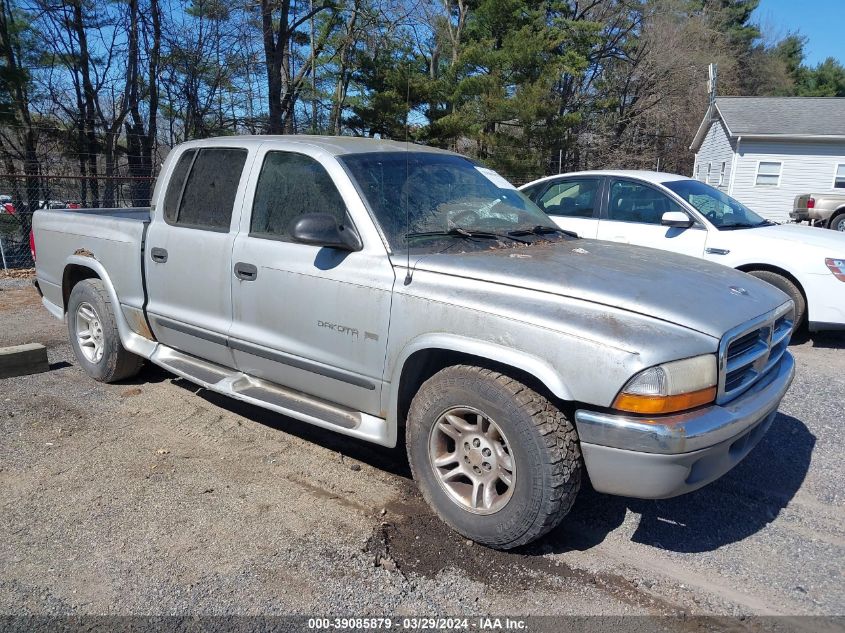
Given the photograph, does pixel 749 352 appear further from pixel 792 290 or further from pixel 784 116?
pixel 784 116

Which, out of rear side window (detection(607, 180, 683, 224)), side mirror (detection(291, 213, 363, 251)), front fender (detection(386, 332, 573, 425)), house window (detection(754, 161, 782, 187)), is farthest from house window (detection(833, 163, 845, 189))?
front fender (detection(386, 332, 573, 425))

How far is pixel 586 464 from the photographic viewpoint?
278 centimetres

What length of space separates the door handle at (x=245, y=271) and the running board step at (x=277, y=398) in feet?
2.16

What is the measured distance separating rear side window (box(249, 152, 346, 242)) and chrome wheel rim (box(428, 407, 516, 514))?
Answer: 1312mm

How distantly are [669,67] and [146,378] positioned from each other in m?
36.4

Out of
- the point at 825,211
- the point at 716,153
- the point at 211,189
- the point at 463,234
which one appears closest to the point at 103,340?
the point at 211,189

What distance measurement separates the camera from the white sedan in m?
6.33

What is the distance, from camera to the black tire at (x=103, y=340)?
5.02 metres

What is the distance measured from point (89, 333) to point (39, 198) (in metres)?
8.71

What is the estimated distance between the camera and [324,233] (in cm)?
336

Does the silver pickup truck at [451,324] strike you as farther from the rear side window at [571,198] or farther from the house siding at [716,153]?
the house siding at [716,153]

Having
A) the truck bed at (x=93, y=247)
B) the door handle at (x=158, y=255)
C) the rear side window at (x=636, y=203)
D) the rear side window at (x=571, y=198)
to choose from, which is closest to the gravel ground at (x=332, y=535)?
the truck bed at (x=93, y=247)

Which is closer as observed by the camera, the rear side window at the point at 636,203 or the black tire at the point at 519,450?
the black tire at the point at 519,450

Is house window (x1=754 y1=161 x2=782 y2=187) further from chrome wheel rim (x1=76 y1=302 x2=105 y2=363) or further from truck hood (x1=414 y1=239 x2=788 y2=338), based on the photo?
chrome wheel rim (x1=76 y1=302 x2=105 y2=363)
